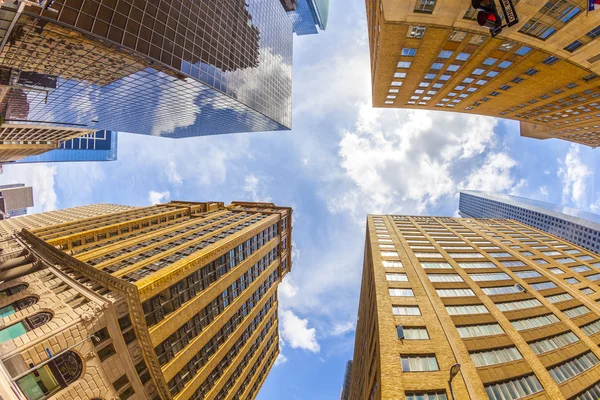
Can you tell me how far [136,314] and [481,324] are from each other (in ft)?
117

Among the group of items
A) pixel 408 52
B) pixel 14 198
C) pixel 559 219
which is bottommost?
pixel 559 219

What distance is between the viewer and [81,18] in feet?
75.2

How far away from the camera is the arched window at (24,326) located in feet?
63.7

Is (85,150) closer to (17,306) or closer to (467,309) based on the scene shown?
(17,306)

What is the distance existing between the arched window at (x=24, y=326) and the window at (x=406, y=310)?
32.2 meters

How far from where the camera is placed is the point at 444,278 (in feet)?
110

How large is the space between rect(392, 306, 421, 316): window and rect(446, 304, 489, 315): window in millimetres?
3679

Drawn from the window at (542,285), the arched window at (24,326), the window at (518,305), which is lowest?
the window at (518,305)

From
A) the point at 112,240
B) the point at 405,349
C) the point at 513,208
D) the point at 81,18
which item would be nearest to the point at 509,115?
the point at 405,349

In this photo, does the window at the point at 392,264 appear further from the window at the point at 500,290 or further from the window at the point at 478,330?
the window at the point at 478,330

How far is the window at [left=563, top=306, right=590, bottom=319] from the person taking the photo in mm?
29344

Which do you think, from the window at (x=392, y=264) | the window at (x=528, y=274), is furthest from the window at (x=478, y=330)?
the window at (x=528, y=274)

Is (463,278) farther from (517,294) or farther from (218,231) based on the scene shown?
(218,231)

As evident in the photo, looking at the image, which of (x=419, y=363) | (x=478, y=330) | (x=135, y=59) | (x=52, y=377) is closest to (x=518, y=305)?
A: (x=478, y=330)
